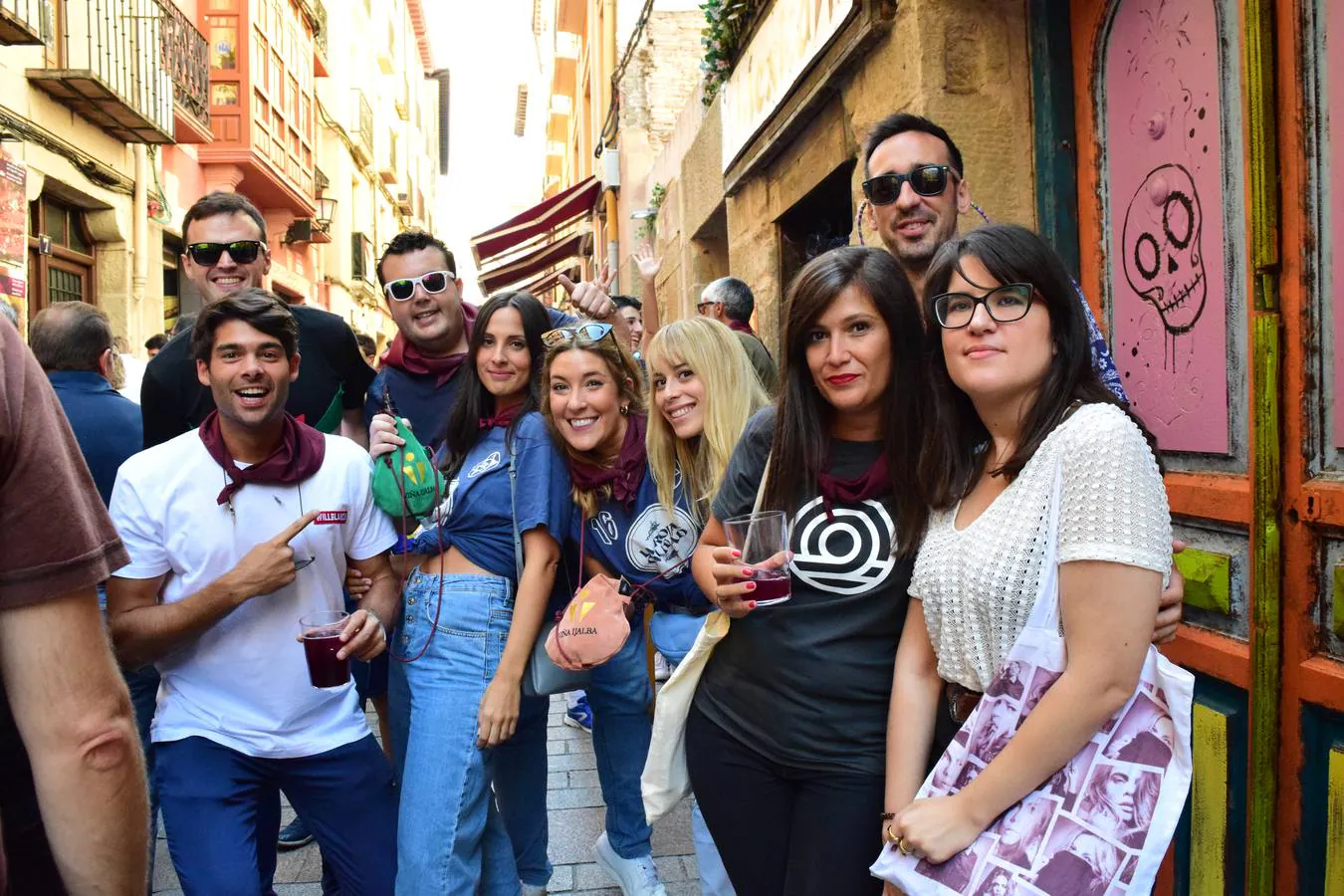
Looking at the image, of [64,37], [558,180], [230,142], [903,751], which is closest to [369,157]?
[558,180]

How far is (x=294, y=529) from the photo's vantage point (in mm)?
2457

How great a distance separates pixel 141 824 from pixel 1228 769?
2465mm

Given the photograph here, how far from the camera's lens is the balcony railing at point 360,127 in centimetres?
2531

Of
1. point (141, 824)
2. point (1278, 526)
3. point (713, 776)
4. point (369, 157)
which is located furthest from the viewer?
point (369, 157)

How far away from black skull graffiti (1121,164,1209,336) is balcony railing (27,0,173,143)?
33.2 feet

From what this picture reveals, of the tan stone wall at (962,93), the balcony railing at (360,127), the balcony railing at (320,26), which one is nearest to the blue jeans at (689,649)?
the tan stone wall at (962,93)

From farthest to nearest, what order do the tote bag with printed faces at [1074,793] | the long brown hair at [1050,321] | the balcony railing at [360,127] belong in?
the balcony railing at [360,127] → the long brown hair at [1050,321] → the tote bag with printed faces at [1074,793]

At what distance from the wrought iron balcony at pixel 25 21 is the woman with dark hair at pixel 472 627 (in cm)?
748

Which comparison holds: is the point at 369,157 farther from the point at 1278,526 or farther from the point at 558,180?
the point at 1278,526

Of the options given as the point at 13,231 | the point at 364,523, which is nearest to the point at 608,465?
the point at 364,523

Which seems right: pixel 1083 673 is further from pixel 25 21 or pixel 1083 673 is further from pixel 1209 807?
pixel 25 21

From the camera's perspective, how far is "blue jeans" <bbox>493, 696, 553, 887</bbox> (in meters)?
3.04

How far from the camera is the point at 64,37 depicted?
971 cm

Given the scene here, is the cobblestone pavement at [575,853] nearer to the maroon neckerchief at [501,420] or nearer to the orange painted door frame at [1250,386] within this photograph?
the maroon neckerchief at [501,420]
